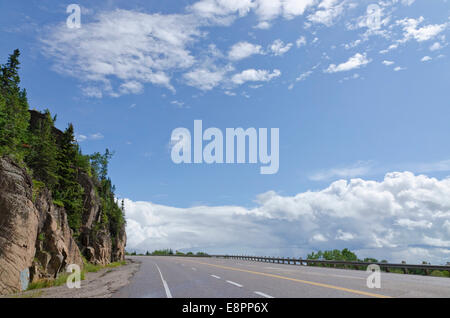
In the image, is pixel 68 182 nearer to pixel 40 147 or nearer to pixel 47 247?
pixel 40 147

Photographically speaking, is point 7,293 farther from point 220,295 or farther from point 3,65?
point 3,65

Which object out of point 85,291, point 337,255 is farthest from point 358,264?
point 337,255

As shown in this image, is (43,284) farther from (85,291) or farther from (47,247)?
(85,291)

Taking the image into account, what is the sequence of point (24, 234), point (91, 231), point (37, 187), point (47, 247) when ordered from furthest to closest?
1. point (91, 231)
2. point (47, 247)
3. point (37, 187)
4. point (24, 234)

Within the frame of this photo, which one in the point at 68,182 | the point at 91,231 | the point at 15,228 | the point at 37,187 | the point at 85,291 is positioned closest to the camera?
the point at 85,291

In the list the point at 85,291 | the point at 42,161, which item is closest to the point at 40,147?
the point at 42,161

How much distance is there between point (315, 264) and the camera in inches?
1560

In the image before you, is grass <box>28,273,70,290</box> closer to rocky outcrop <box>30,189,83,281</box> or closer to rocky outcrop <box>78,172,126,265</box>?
rocky outcrop <box>30,189,83,281</box>

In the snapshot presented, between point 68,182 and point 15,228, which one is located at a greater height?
point 68,182

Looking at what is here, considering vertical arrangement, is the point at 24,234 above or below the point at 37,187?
below

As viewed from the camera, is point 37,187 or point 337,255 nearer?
point 37,187

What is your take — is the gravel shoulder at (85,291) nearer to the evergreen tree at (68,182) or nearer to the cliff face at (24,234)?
the cliff face at (24,234)
